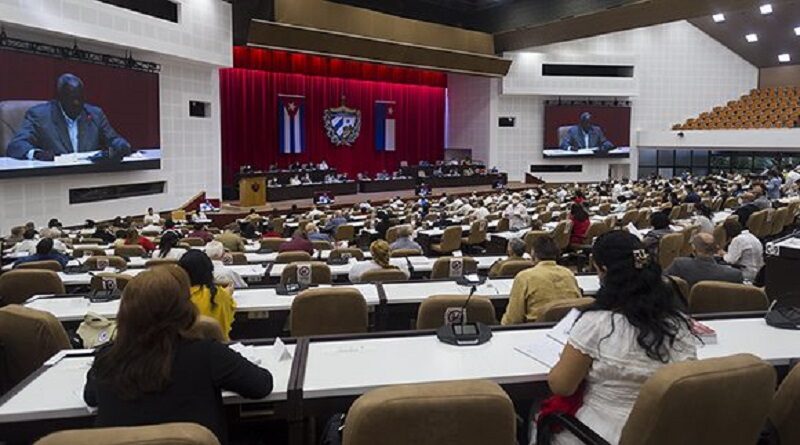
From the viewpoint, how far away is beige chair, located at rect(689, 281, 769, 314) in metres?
4.29

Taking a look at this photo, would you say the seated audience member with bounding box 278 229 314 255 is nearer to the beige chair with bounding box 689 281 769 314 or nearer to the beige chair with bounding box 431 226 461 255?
the beige chair with bounding box 431 226 461 255

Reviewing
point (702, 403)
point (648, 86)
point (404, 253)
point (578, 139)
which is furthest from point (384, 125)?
point (702, 403)

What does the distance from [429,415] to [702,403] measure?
2.82 ft

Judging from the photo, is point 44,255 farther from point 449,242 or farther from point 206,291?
point 449,242

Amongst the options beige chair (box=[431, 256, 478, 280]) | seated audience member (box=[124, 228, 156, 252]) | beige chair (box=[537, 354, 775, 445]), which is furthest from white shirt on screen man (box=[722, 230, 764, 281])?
seated audience member (box=[124, 228, 156, 252])

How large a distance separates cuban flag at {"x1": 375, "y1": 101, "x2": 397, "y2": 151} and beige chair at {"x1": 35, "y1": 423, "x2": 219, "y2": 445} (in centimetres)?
2426

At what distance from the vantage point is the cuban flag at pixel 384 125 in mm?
25828

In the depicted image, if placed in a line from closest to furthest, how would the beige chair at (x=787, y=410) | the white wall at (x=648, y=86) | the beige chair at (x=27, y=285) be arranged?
the beige chair at (x=787, y=410), the beige chair at (x=27, y=285), the white wall at (x=648, y=86)

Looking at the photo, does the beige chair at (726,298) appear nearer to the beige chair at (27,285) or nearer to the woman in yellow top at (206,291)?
the woman in yellow top at (206,291)

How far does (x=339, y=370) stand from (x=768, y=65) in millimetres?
32321

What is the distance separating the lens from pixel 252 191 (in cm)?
1852

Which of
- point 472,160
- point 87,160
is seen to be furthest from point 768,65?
point 87,160

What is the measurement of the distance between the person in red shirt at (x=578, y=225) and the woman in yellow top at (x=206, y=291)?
720 centimetres

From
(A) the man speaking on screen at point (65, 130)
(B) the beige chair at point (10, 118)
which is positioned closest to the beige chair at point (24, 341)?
(B) the beige chair at point (10, 118)
